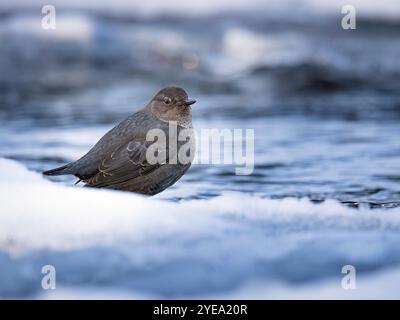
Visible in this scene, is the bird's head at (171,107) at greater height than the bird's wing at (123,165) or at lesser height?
greater

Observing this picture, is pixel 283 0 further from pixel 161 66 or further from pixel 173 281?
pixel 173 281

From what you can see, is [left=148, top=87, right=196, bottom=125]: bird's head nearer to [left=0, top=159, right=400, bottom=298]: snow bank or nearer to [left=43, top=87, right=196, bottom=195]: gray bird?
[left=43, top=87, right=196, bottom=195]: gray bird

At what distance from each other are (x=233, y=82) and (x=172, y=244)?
8.09 m

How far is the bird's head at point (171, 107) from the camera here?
578 cm

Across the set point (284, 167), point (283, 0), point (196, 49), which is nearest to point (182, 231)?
point (284, 167)

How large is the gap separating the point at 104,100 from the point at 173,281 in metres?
7.15

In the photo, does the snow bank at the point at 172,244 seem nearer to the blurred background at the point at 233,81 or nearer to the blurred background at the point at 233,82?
the blurred background at the point at 233,82

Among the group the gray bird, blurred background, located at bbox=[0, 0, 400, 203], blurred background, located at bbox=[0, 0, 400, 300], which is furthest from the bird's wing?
blurred background, located at bbox=[0, 0, 400, 203]

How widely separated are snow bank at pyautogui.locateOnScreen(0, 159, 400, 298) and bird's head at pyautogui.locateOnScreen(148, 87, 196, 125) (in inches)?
42.2

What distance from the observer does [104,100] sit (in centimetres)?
1079

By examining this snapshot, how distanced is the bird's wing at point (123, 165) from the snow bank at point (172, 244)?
0.60 metres

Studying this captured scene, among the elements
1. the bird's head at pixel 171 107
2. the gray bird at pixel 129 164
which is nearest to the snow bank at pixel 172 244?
the gray bird at pixel 129 164

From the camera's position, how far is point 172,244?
4.12 meters

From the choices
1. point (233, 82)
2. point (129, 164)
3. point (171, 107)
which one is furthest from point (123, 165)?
point (233, 82)
